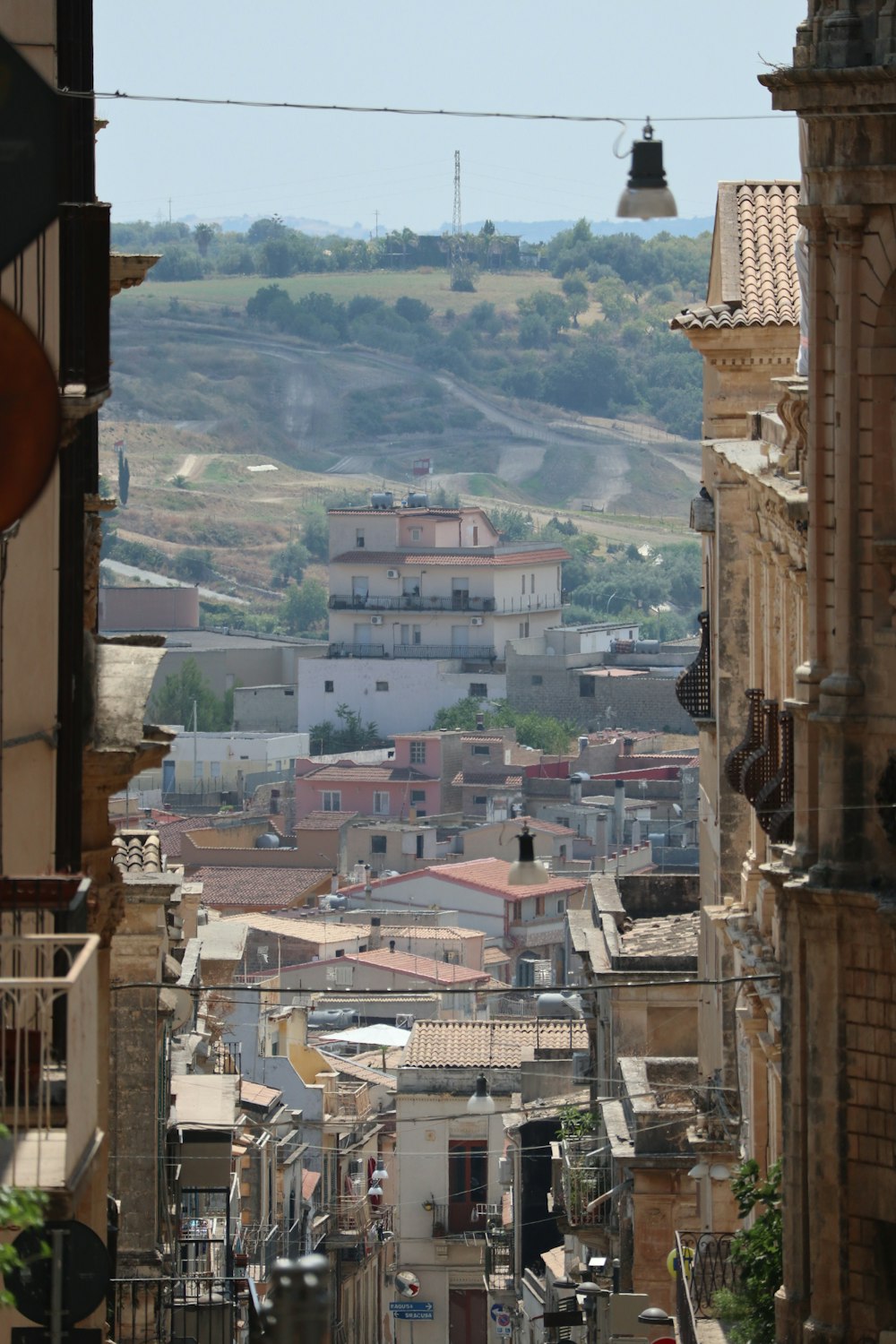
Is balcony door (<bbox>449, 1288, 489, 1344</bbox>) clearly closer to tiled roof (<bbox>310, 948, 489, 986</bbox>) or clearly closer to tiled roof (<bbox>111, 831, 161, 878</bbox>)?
tiled roof (<bbox>310, 948, 489, 986</bbox>)

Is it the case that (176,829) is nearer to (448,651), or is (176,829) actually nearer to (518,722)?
(518,722)

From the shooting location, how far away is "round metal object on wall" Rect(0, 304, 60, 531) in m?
8.34

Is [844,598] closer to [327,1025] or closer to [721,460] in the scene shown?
[721,460]

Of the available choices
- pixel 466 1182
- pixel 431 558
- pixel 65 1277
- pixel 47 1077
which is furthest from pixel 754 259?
pixel 431 558

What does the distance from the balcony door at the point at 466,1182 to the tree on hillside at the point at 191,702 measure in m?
90.1

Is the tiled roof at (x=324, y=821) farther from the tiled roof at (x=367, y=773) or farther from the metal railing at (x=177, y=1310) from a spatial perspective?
the metal railing at (x=177, y=1310)

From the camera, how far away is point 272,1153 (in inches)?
1687

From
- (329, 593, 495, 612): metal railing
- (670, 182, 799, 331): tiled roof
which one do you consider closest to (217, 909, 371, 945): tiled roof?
(670, 182, 799, 331): tiled roof

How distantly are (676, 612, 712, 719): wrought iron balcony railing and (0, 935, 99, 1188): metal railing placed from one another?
17108mm

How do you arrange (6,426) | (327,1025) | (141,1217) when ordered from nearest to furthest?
(6,426), (141,1217), (327,1025)

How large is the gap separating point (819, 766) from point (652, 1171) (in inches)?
392

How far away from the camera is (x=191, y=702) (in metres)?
142

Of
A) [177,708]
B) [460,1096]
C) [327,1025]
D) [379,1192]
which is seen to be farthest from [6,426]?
[177,708]

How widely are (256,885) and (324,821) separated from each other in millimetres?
14295
